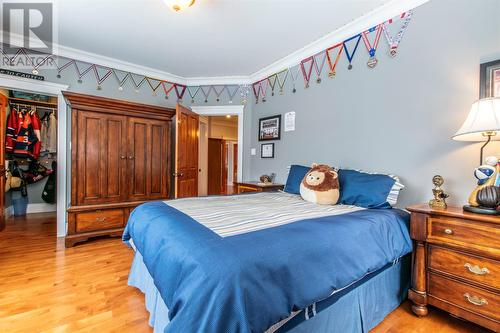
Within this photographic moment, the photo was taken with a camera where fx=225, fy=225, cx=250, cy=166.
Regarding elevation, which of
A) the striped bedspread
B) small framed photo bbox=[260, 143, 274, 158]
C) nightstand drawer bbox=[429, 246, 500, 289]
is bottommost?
nightstand drawer bbox=[429, 246, 500, 289]

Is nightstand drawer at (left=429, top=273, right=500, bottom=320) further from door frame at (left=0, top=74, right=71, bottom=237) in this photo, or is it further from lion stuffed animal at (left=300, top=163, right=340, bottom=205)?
door frame at (left=0, top=74, right=71, bottom=237)

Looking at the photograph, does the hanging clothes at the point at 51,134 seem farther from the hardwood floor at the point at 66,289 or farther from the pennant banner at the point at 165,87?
the pennant banner at the point at 165,87

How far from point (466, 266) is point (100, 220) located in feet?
11.8

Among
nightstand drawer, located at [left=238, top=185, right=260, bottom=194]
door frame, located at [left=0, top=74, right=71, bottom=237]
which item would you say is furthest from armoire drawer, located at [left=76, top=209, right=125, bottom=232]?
nightstand drawer, located at [left=238, top=185, right=260, bottom=194]

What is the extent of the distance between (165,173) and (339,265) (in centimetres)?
290

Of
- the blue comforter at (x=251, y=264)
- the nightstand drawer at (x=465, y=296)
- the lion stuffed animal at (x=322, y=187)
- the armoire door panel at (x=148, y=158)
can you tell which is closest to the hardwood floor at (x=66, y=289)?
the blue comforter at (x=251, y=264)

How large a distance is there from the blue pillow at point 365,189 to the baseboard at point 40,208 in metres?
5.51

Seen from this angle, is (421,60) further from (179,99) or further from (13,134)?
(13,134)

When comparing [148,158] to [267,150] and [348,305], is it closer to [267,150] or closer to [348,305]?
[267,150]

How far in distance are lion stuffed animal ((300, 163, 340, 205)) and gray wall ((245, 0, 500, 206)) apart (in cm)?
55

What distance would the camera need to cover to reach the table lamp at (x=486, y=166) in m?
1.34

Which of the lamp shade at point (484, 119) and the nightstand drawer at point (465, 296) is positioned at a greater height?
the lamp shade at point (484, 119)

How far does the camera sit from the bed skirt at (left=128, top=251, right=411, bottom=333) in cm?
112

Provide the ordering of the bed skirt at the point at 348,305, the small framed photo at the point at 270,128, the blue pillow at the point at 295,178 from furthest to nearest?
the small framed photo at the point at 270,128
the blue pillow at the point at 295,178
the bed skirt at the point at 348,305
